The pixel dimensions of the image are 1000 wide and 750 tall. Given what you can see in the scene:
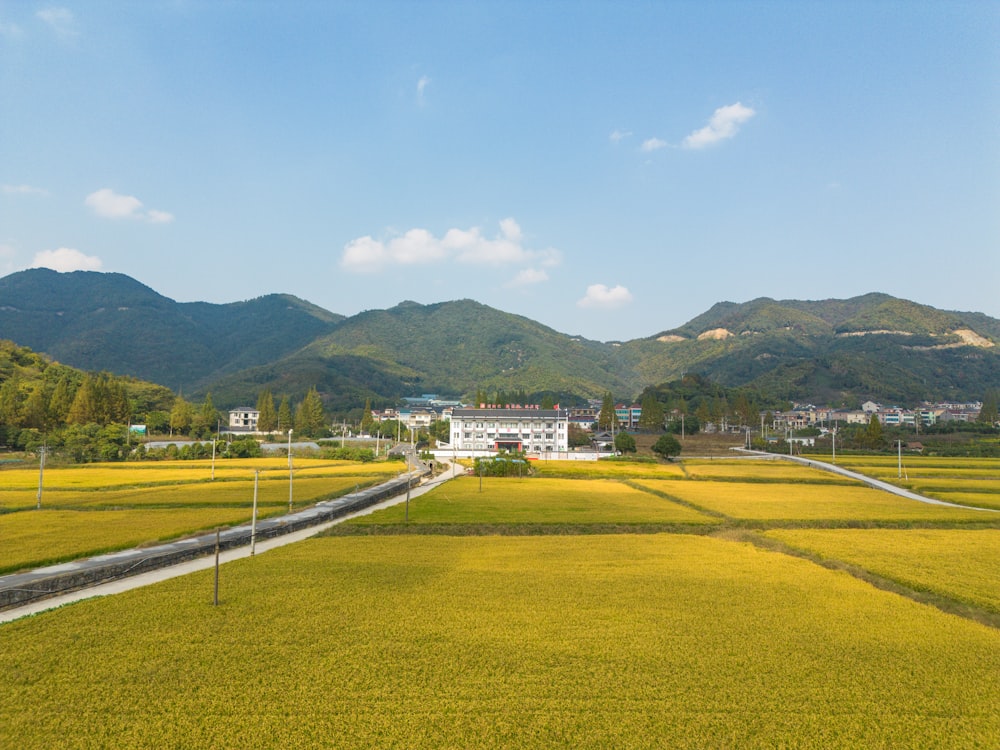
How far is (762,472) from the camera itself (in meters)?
58.5

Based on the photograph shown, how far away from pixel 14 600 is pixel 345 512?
18.5m

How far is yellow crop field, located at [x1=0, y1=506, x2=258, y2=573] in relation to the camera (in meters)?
19.6

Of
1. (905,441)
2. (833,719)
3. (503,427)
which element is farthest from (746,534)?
(905,441)

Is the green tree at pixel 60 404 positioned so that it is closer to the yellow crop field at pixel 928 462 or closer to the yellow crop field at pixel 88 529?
the yellow crop field at pixel 88 529

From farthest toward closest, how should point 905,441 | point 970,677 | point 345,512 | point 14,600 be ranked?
point 905,441, point 345,512, point 14,600, point 970,677

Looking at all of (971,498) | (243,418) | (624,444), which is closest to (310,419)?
(243,418)

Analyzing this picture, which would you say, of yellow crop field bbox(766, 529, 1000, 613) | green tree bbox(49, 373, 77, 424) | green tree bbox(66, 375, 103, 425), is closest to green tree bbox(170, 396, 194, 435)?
green tree bbox(66, 375, 103, 425)

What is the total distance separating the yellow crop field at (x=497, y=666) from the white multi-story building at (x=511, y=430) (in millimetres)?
73408

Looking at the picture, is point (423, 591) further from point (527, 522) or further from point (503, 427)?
point (503, 427)

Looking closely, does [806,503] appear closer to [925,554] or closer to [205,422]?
[925,554]

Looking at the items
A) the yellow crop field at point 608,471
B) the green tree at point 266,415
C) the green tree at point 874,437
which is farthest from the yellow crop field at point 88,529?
the green tree at point 874,437

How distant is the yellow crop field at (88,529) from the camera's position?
19.6 meters

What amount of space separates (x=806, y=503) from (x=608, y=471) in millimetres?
23859

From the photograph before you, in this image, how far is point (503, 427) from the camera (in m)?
92.4
